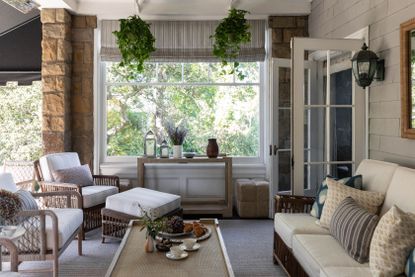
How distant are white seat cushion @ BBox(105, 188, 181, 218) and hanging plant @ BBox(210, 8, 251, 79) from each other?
1.95 metres

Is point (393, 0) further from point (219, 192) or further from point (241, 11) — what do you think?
point (219, 192)

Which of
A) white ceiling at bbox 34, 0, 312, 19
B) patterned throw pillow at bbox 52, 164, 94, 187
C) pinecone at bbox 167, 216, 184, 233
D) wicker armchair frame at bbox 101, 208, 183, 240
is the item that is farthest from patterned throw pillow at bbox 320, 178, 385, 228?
white ceiling at bbox 34, 0, 312, 19

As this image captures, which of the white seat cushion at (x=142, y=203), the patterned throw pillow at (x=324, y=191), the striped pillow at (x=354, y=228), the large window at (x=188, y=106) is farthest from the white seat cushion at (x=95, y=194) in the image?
the striped pillow at (x=354, y=228)

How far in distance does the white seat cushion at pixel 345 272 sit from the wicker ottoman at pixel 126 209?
2027 mm

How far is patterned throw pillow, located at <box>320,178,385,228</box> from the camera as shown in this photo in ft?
9.64

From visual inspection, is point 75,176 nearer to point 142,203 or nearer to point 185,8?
point 142,203

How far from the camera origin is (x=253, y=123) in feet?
19.4

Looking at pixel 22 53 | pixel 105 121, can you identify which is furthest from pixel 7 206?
pixel 22 53

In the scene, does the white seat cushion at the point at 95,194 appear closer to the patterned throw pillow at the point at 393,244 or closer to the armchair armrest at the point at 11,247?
the armchair armrest at the point at 11,247

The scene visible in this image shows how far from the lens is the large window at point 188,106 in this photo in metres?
5.83

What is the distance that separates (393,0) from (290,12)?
2228 mm


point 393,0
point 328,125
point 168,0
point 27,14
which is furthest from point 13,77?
point 393,0

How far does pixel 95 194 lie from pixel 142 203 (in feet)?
2.32

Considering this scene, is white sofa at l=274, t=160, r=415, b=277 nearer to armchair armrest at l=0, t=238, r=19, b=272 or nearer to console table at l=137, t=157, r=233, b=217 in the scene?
console table at l=137, t=157, r=233, b=217
